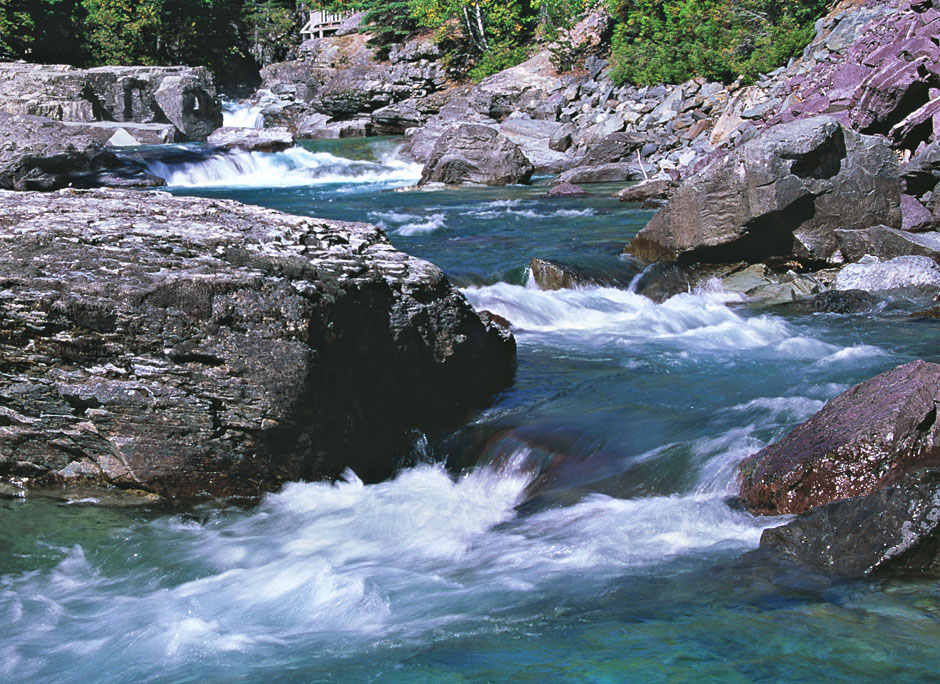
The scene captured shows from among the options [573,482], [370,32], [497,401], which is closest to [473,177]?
[497,401]

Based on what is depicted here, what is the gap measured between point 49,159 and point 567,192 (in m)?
10.5

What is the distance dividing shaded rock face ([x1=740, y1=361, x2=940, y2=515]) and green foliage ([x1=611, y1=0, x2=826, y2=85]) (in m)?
19.2

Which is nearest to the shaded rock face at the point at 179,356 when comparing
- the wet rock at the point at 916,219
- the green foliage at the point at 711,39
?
the wet rock at the point at 916,219

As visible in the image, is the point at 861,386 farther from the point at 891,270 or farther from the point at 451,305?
the point at 891,270

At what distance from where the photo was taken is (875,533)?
3.28 m

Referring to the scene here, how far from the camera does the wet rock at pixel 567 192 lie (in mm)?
16734

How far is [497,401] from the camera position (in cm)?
584

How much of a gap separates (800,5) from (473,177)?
418 inches

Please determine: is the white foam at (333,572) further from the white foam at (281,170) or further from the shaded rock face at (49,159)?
the white foam at (281,170)

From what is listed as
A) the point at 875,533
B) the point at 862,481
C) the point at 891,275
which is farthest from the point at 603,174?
the point at 875,533

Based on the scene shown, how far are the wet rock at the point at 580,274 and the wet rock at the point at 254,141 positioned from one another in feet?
54.6

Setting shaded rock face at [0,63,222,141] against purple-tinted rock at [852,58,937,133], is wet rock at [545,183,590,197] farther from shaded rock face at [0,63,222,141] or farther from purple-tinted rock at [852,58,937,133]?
shaded rock face at [0,63,222,141]

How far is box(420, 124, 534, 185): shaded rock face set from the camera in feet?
62.7

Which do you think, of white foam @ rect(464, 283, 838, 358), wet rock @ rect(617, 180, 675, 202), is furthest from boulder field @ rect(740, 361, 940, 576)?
wet rock @ rect(617, 180, 675, 202)
